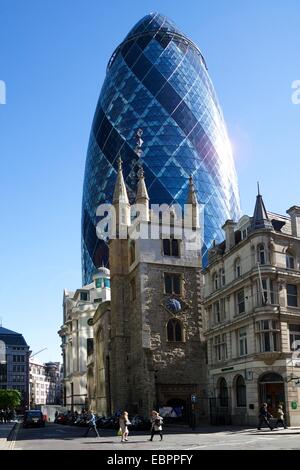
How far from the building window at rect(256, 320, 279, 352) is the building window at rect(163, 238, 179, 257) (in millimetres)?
21823

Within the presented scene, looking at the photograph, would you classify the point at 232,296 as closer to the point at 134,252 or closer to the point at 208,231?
the point at 134,252

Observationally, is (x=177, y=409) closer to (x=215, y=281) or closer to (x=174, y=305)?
(x=174, y=305)

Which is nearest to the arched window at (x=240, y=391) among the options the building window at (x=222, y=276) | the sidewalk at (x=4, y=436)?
the building window at (x=222, y=276)

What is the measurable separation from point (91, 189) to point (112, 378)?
230ft

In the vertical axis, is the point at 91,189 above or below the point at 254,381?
above

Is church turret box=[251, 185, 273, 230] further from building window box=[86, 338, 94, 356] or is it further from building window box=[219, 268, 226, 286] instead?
building window box=[86, 338, 94, 356]

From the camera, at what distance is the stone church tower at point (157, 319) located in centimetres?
6119

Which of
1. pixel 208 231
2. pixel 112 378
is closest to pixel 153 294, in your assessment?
pixel 112 378

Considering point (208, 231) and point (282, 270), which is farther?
point (208, 231)

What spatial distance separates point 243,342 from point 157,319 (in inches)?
638

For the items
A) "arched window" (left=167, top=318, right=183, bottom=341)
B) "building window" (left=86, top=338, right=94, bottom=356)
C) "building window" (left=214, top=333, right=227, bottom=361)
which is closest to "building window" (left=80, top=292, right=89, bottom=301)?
"building window" (left=86, top=338, right=94, bottom=356)

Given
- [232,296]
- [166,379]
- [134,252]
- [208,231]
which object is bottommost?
[166,379]

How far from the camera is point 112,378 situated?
6719 centimetres

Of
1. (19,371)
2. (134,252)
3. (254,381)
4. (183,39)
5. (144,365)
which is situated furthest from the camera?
(19,371)
